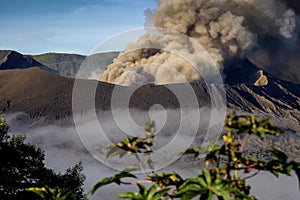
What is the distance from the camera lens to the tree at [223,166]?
132 inches

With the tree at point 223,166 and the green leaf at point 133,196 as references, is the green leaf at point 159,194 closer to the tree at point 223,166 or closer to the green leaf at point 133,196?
the tree at point 223,166

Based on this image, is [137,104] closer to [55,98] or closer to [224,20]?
[55,98]

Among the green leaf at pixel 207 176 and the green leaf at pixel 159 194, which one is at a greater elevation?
the green leaf at pixel 207 176

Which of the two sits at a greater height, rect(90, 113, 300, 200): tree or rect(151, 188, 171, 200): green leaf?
rect(90, 113, 300, 200): tree

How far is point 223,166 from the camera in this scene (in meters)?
3.63

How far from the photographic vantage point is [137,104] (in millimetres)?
185875

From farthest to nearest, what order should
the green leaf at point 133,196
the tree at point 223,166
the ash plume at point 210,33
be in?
the ash plume at point 210,33 → the green leaf at point 133,196 → the tree at point 223,166

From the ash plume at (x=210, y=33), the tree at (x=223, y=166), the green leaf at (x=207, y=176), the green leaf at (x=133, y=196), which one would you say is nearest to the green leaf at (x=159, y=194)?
the tree at (x=223, y=166)

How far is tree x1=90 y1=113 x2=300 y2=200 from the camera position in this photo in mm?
3362

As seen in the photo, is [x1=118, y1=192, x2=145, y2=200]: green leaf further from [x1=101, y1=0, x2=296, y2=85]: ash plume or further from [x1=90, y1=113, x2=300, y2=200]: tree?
[x1=101, y1=0, x2=296, y2=85]: ash plume

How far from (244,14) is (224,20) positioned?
1660 cm

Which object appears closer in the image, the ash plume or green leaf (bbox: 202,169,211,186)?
green leaf (bbox: 202,169,211,186)

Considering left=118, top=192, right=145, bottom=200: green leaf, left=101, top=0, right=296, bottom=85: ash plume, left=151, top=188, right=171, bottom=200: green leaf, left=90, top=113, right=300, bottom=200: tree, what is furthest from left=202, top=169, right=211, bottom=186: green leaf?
left=101, top=0, right=296, bottom=85: ash plume

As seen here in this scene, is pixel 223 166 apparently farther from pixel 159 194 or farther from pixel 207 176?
pixel 159 194
